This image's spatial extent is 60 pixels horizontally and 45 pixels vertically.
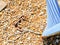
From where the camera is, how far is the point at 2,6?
2.70 meters

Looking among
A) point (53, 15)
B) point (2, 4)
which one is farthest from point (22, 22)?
point (53, 15)

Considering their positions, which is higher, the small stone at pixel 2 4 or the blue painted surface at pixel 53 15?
the small stone at pixel 2 4

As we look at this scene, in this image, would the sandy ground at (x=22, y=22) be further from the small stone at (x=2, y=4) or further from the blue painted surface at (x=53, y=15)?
the blue painted surface at (x=53, y=15)

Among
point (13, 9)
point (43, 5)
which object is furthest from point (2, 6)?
point (43, 5)

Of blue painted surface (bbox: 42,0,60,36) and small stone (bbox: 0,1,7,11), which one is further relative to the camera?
small stone (bbox: 0,1,7,11)

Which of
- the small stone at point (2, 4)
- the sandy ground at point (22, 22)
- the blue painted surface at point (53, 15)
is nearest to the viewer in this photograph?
the blue painted surface at point (53, 15)

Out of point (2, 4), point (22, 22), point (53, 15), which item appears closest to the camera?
point (53, 15)

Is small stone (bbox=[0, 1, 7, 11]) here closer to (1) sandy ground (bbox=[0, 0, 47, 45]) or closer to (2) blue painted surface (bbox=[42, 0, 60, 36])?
(1) sandy ground (bbox=[0, 0, 47, 45])

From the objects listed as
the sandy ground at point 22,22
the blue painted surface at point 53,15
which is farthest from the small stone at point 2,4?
the blue painted surface at point 53,15

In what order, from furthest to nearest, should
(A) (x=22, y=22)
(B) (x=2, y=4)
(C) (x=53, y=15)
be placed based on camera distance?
(B) (x=2, y=4) < (A) (x=22, y=22) < (C) (x=53, y=15)

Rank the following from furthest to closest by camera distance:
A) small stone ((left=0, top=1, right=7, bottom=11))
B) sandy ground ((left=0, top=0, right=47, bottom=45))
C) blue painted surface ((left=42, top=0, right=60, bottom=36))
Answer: small stone ((left=0, top=1, right=7, bottom=11))
sandy ground ((left=0, top=0, right=47, bottom=45))
blue painted surface ((left=42, top=0, right=60, bottom=36))

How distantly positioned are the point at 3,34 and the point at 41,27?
0.43 meters

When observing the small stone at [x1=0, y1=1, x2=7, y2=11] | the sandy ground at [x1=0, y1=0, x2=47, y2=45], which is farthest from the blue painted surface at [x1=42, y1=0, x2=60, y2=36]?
the small stone at [x1=0, y1=1, x2=7, y2=11]

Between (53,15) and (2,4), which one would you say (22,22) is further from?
(53,15)
